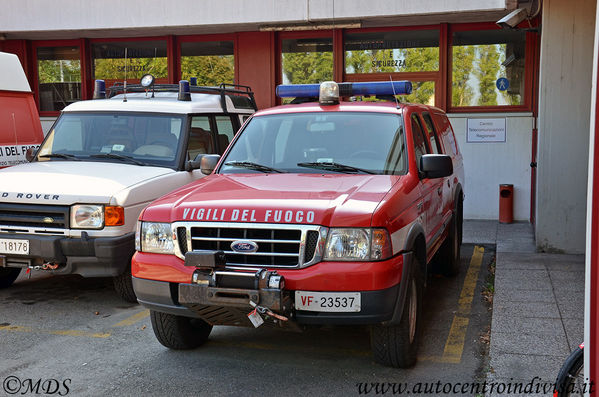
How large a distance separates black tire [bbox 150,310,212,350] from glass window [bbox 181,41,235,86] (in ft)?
26.5

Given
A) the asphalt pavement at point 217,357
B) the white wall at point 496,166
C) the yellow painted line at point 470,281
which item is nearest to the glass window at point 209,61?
the white wall at point 496,166

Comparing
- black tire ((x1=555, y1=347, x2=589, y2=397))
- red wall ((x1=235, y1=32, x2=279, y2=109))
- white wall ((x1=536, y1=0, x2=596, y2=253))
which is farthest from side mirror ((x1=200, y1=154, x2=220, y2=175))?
red wall ((x1=235, y1=32, x2=279, y2=109))

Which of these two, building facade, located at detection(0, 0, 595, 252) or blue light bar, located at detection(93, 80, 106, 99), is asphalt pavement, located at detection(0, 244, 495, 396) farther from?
building facade, located at detection(0, 0, 595, 252)

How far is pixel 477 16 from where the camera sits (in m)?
11.0

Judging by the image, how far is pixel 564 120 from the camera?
27.3 ft

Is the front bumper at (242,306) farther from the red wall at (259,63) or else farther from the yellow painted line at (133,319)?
the red wall at (259,63)

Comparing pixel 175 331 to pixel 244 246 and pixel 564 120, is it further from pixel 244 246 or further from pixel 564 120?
pixel 564 120

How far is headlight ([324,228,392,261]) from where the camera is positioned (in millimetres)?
4218

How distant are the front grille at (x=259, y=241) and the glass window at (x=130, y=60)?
9.03m

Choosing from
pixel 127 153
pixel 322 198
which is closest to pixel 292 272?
pixel 322 198

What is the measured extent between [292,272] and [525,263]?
4469 millimetres

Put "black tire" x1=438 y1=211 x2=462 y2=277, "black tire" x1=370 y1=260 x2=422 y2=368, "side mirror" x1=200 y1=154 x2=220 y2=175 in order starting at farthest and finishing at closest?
"black tire" x1=438 y1=211 x2=462 y2=277 → "side mirror" x1=200 y1=154 x2=220 y2=175 → "black tire" x1=370 y1=260 x2=422 y2=368

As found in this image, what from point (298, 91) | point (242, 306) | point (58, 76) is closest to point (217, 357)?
point (242, 306)

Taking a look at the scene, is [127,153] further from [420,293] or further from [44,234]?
[420,293]
